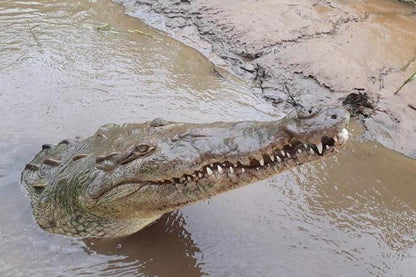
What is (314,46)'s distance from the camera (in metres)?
6.35

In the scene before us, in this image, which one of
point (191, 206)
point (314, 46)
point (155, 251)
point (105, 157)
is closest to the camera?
point (105, 157)

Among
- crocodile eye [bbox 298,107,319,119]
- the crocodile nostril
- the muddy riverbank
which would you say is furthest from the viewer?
the muddy riverbank

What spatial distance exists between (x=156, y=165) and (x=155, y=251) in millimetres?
850

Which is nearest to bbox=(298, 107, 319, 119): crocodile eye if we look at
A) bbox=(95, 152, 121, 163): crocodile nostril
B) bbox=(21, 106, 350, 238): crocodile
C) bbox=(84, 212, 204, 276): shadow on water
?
bbox=(21, 106, 350, 238): crocodile

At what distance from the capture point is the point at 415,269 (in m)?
3.58

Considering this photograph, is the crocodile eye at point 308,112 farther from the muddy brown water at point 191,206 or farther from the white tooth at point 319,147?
the muddy brown water at point 191,206

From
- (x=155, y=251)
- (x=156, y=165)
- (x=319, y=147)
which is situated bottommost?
(x=155, y=251)

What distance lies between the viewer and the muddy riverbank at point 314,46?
5533mm

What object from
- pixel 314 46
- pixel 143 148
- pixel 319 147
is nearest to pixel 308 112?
pixel 319 147

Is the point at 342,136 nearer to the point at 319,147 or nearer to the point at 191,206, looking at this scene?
the point at 319,147

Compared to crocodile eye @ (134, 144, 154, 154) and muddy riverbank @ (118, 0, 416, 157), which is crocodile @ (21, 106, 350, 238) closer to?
crocodile eye @ (134, 144, 154, 154)

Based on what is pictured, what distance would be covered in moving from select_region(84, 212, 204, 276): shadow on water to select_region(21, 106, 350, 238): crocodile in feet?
0.32

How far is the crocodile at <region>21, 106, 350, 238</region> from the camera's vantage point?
2656mm

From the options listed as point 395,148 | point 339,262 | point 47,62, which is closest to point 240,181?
point 339,262
